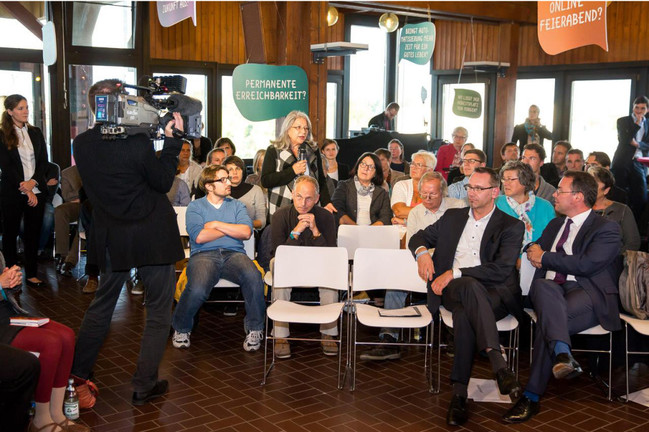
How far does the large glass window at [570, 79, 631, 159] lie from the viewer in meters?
12.7

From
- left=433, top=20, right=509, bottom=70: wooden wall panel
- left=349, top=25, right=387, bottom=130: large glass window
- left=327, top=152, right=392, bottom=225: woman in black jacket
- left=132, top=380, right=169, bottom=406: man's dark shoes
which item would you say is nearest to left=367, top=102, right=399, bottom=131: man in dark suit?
left=349, top=25, right=387, bottom=130: large glass window

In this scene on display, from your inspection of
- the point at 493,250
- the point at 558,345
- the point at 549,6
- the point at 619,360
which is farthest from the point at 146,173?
the point at 549,6

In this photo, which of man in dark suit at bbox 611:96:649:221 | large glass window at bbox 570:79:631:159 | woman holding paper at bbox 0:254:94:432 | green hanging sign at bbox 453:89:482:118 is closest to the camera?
woman holding paper at bbox 0:254:94:432

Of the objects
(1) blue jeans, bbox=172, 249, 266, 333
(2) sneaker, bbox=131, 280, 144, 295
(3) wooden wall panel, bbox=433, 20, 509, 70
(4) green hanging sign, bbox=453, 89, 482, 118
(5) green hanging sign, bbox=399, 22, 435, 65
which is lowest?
(2) sneaker, bbox=131, 280, 144, 295

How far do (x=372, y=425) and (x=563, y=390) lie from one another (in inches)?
57.7

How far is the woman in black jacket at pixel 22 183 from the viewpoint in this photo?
7352 mm

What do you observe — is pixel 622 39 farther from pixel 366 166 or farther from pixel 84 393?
pixel 84 393

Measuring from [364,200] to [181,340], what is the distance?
2.18 metres

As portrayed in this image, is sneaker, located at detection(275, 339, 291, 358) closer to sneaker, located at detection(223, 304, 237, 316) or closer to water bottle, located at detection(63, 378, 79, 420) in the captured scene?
sneaker, located at detection(223, 304, 237, 316)

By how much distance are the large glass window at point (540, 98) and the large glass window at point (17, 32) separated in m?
8.66

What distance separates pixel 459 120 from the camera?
50.8ft

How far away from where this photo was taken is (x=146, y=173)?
4152 millimetres

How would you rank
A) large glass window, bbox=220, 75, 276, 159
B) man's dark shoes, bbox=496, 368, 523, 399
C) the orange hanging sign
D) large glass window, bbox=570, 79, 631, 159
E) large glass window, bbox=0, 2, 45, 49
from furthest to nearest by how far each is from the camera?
large glass window, bbox=220, 75, 276, 159 → large glass window, bbox=570, 79, 631, 159 → large glass window, bbox=0, 2, 45, 49 → the orange hanging sign → man's dark shoes, bbox=496, 368, 523, 399

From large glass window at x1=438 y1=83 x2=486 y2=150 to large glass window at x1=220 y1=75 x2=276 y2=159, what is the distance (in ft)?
13.0
